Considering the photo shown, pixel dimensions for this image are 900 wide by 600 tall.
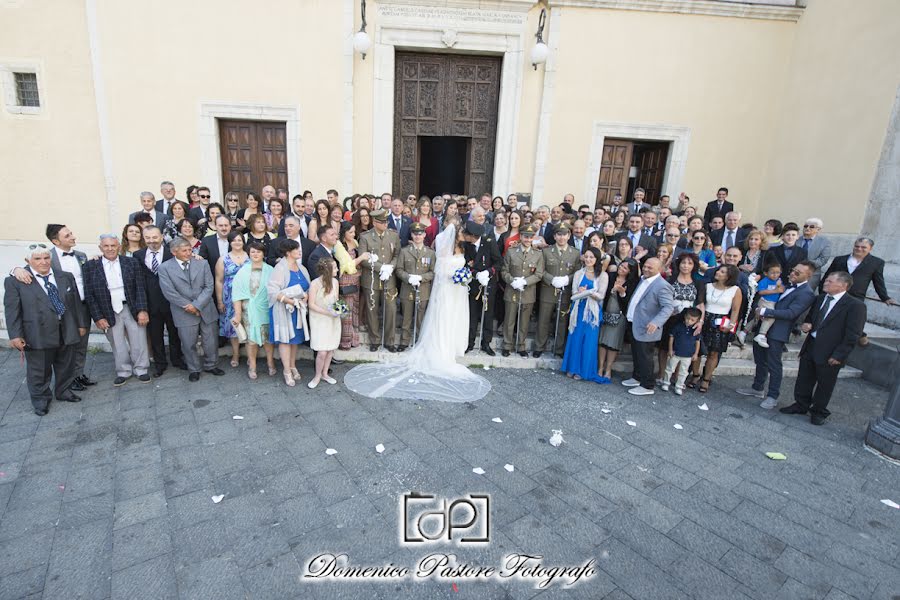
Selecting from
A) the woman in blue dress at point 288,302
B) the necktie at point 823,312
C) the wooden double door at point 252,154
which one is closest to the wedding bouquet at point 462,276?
the woman in blue dress at point 288,302

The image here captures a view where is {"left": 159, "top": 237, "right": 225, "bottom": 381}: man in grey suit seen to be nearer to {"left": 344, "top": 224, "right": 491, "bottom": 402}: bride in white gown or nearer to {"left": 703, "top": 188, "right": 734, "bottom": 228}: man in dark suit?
{"left": 344, "top": 224, "right": 491, "bottom": 402}: bride in white gown

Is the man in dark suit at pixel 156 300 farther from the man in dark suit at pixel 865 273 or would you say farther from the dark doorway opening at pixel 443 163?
the dark doorway opening at pixel 443 163

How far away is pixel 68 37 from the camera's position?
31.4 ft

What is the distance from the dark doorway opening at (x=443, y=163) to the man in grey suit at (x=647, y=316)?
1126 centimetres

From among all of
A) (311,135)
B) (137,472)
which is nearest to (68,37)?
(311,135)

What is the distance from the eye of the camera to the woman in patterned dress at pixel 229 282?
5.93m

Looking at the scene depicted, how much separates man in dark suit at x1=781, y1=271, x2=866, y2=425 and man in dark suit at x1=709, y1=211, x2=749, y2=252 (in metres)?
2.29

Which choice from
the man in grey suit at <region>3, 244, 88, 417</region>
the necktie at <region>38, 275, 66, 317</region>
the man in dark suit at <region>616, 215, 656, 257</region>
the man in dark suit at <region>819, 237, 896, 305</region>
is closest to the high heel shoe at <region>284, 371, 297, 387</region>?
the man in grey suit at <region>3, 244, 88, 417</region>

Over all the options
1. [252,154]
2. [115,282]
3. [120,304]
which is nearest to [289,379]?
[120,304]

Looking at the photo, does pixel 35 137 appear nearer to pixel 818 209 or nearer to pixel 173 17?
pixel 173 17

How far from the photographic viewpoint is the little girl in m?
5.65

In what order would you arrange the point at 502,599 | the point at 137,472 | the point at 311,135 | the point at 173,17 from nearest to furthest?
the point at 502,599
the point at 137,472
the point at 173,17
the point at 311,135

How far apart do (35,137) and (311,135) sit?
5973 mm

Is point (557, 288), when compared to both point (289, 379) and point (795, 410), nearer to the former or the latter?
point (795, 410)
